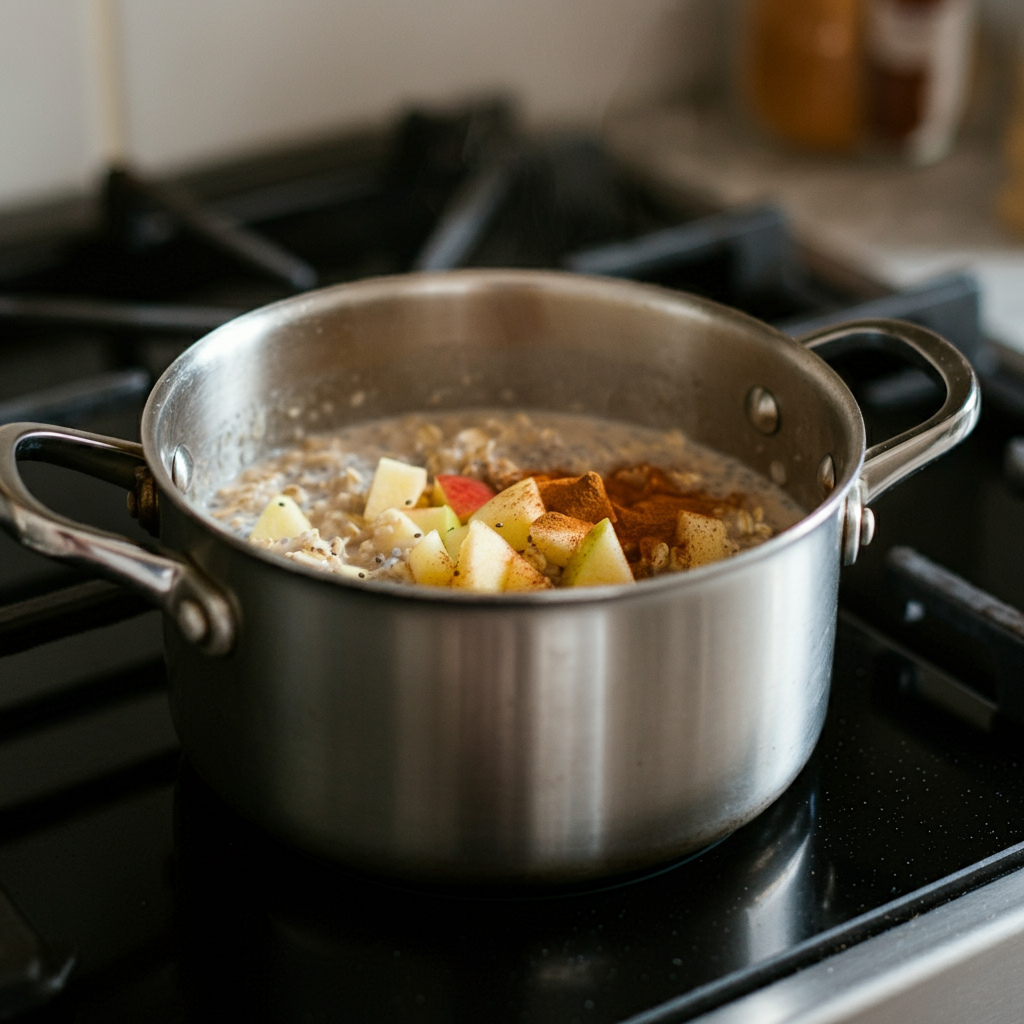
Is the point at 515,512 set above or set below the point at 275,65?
below

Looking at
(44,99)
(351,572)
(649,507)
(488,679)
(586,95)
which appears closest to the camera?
(488,679)

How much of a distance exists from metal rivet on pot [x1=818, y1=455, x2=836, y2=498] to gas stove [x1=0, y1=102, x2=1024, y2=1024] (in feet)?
0.28

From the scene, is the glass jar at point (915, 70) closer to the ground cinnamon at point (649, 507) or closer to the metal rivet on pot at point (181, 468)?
the ground cinnamon at point (649, 507)

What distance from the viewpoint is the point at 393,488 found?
2.23 feet

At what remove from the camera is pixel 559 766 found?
46 centimetres

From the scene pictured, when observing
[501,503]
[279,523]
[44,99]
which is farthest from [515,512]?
Answer: [44,99]

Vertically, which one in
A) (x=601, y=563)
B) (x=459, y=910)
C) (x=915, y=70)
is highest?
(x=915, y=70)

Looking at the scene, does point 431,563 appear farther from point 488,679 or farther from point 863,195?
point 863,195

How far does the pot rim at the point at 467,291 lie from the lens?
429 mm

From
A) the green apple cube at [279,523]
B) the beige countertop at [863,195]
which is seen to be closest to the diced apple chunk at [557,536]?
the green apple cube at [279,523]

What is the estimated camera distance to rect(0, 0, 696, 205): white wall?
1.09m

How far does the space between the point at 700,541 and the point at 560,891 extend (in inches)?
7.0

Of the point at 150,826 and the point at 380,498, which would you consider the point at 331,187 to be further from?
the point at 150,826

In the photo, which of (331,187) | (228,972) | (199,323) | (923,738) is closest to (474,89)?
(331,187)
